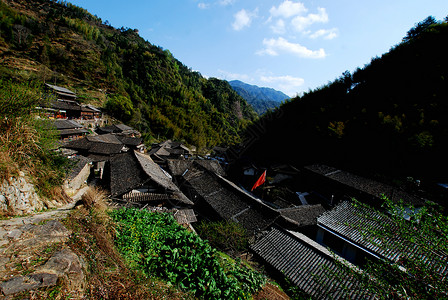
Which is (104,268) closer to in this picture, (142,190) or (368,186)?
(142,190)

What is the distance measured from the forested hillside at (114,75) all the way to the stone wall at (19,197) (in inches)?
2009

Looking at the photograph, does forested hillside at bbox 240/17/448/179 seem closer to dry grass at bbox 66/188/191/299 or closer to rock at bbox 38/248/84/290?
dry grass at bbox 66/188/191/299

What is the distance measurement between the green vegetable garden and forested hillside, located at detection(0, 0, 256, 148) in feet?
179

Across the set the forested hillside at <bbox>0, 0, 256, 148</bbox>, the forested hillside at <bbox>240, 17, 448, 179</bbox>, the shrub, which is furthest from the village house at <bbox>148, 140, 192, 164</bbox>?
the shrub

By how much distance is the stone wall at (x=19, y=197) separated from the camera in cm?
522

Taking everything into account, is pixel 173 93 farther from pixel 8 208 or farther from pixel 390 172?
pixel 8 208

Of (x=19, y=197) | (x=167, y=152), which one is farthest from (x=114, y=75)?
(x=19, y=197)

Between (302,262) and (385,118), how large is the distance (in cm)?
2591

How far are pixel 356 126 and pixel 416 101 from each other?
8.60 metres

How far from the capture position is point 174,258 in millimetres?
5055

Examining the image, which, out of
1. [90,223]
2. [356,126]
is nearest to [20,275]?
[90,223]

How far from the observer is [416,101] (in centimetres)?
2880

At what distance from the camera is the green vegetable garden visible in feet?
15.8

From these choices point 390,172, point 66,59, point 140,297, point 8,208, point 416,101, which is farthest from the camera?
point 66,59
